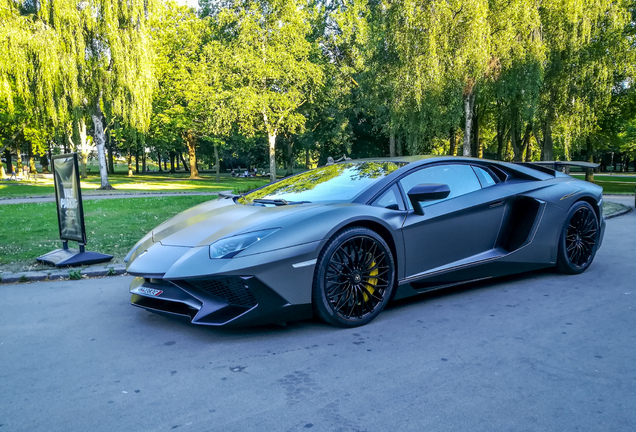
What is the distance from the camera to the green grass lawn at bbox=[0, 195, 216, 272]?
6594 millimetres

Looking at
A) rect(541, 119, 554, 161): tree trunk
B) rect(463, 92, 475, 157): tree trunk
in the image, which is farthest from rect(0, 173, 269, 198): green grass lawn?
rect(541, 119, 554, 161): tree trunk

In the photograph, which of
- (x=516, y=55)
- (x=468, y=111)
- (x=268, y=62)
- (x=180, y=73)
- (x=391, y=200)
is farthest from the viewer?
(x=180, y=73)

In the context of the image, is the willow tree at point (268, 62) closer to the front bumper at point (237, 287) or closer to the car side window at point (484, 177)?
the car side window at point (484, 177)

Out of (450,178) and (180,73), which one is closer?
(450,178)

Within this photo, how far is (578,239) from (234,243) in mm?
3672

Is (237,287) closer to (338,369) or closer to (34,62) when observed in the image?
(338,369)

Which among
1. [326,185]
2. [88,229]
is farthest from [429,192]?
[88,229]

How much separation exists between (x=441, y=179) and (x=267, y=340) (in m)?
2.06

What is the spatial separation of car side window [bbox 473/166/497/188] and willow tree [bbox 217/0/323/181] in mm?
24513

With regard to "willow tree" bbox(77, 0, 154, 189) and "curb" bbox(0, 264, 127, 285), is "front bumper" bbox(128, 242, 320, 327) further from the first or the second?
"willow tree" bbox(77, 0, 154, 189)

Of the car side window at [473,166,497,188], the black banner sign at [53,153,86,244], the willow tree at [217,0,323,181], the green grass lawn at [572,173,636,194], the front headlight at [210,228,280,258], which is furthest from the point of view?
the willow tree at [217,0,323,181]

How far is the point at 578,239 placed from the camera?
16.8 ft

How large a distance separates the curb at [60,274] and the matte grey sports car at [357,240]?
4.90 feet

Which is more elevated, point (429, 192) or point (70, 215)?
point (429, 192)
